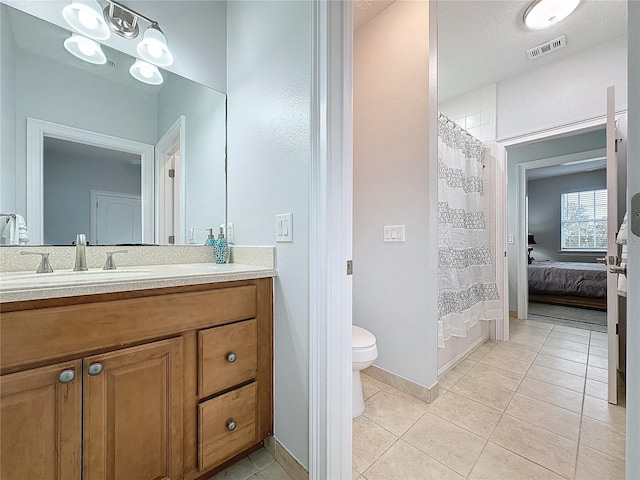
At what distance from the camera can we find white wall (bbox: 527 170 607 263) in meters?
6.12

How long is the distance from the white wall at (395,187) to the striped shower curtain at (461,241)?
0.26 meters

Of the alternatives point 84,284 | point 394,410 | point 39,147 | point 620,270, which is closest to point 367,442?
point 394,410

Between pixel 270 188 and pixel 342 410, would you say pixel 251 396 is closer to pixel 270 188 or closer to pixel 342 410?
pixel 342 410

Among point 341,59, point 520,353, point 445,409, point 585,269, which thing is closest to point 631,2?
point 341,59

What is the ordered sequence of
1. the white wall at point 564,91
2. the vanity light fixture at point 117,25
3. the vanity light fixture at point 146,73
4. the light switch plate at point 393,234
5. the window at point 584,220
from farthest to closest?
the window at point 584,220, the white wall at point 564,91, the light switch plate at point 393,234, the vanity light fixture at point 146,73, the vanity light fixture at point 117,25

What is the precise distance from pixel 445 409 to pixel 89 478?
5.52 ft

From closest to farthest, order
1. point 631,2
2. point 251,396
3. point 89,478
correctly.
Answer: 1. point 631,2
2. point 89,478
3. point 251,396

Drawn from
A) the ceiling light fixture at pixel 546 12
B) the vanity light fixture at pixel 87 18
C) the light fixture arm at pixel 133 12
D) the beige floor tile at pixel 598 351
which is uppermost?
the ceiling light fixture at pixel 546 12

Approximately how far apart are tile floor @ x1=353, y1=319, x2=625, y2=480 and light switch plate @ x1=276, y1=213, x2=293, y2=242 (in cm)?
108

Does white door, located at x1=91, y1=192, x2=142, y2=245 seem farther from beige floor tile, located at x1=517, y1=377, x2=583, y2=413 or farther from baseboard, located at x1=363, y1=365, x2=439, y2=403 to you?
beige floor tile, located at x1=517, y1=377, x2=583, y2=413

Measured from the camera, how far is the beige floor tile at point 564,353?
232cm

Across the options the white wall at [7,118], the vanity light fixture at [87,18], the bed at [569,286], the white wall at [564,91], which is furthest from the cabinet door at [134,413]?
the bed at [569,286]

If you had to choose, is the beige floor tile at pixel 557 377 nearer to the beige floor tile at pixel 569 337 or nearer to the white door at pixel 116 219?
the beige floor tile at pixel 569 337

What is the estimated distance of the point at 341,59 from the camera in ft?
3.45
